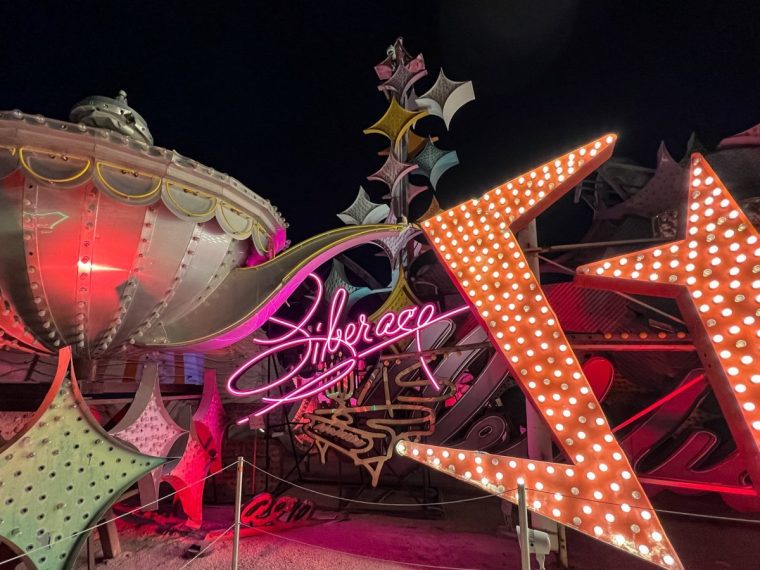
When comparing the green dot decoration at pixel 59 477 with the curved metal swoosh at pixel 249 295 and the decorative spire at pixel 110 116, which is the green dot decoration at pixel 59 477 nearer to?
the curved metal swoosh at pixel 249 295

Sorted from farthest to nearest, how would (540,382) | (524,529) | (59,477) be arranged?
(540,382)
(59,477)
(524,529)

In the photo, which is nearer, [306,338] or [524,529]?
[524,529]

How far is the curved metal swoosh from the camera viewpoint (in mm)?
5465

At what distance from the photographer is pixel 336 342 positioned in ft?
20.3

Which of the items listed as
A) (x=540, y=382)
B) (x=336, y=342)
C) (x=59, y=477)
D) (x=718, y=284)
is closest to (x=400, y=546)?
(x=336, y=342)

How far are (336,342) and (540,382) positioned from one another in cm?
325

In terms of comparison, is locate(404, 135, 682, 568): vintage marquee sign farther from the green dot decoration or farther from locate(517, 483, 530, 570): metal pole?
the green dot decoration

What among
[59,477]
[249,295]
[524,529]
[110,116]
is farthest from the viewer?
[249,295]

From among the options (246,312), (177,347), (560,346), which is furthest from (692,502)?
(177,347)

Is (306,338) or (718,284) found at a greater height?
(718,284)

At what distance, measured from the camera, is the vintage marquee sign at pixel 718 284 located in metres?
3.23

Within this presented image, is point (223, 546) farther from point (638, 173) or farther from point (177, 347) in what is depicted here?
point (638, 173)

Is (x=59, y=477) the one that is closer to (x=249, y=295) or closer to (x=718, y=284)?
(x=249, y=295)

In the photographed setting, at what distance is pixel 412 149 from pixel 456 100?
7.11 feet
